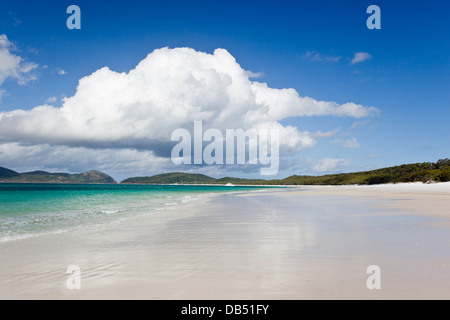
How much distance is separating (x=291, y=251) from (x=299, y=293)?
3.64m

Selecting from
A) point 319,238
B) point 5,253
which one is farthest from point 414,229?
point 5,253

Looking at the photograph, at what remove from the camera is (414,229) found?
12891mm

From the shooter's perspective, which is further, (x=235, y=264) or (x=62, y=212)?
(x=62, y=212)

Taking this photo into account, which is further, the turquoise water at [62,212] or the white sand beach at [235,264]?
the turquoise water at [62,212]

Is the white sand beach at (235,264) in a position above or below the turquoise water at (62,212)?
above

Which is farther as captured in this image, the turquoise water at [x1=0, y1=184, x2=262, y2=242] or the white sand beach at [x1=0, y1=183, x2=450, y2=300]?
the turquoise water at [x1=0, y1=184, x2=262, y2=242]

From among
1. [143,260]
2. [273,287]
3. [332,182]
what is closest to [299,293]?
[273,287]

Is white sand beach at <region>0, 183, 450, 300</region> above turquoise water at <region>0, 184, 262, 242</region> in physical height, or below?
above

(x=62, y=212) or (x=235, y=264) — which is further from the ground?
(x=235, y=264)
